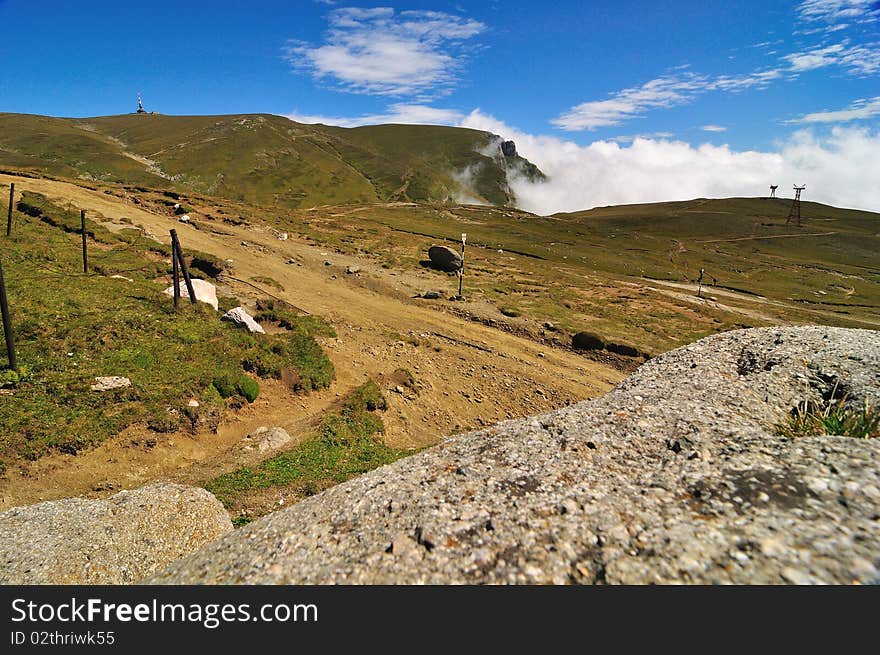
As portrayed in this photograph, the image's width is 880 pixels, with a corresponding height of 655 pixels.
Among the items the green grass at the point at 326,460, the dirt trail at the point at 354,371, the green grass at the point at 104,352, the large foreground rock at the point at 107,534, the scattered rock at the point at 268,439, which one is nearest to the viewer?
the large foreground rock at the point at 107,534

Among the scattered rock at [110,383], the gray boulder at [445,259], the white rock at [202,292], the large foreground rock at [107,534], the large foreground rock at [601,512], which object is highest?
the gray boulder at [445,259]

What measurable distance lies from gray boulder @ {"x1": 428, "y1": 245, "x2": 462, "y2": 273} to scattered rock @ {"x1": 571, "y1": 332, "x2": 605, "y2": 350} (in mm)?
23694

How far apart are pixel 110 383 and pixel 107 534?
7278 mm

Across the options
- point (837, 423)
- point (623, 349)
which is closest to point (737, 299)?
point (623, 349)

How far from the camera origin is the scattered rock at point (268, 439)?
1391 cm

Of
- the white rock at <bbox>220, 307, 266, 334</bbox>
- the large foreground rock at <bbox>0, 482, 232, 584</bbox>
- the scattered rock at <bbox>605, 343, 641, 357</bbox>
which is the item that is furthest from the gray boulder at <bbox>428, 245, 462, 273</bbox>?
the large foreground rock at <bbox>0, 482, 232, 584</bbox>

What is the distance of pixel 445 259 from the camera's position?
51969 mm

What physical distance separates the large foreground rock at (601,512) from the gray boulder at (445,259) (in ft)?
136

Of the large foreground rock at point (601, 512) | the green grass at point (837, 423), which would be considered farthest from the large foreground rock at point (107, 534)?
the green grass at point (837, 423)

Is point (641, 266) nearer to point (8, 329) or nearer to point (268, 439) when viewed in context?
point (268, 439)

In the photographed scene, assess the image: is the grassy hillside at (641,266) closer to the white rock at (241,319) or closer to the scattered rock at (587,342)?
the scattered rock at (587,342)
